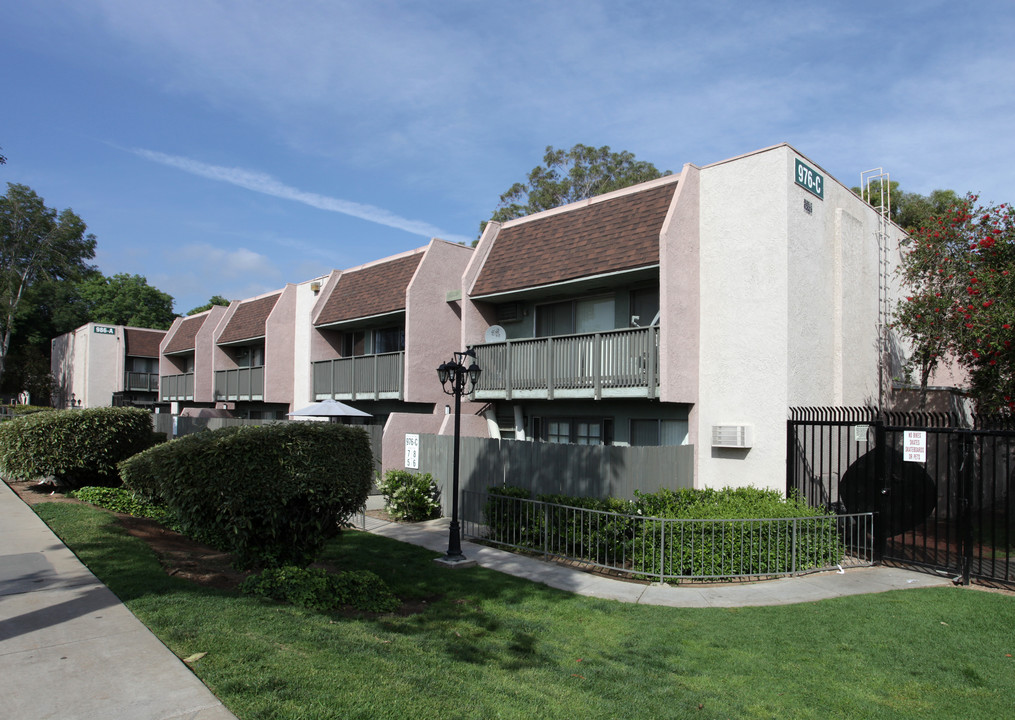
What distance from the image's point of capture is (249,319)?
93.4 ft

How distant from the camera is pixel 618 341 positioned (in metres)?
14.0

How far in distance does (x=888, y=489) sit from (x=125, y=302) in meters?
71.4

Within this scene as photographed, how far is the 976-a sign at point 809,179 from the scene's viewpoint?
13.0m

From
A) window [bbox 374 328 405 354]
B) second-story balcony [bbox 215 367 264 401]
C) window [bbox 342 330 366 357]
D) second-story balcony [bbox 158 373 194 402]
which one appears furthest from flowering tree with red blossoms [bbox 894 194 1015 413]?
second-story balcony [bbox 158 373 194 402]

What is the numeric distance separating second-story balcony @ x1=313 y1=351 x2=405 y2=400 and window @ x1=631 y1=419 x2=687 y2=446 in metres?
7.58

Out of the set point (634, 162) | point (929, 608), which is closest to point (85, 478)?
point (929, 608)

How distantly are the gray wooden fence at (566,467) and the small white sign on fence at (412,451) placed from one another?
0.53 meters

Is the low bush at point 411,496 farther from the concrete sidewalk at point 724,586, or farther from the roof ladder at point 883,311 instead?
the roof ladder at point 883,311

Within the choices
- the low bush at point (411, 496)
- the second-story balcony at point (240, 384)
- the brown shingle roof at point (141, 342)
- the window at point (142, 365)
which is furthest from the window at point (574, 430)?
the window at point (142, 365)

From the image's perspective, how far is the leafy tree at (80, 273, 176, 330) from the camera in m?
65.1

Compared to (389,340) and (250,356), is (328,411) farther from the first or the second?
(250,356)

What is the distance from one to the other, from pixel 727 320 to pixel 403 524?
26.7 feet

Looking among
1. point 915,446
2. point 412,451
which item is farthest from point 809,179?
point 412,451

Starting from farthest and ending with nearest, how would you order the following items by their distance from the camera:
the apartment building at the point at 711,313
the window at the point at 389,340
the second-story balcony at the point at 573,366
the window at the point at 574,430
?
the window at the point at 389,340 < the window at the point at 574,430 < the second-story balcony at the point at 573,366 < the apartment building at the point at 711,313
